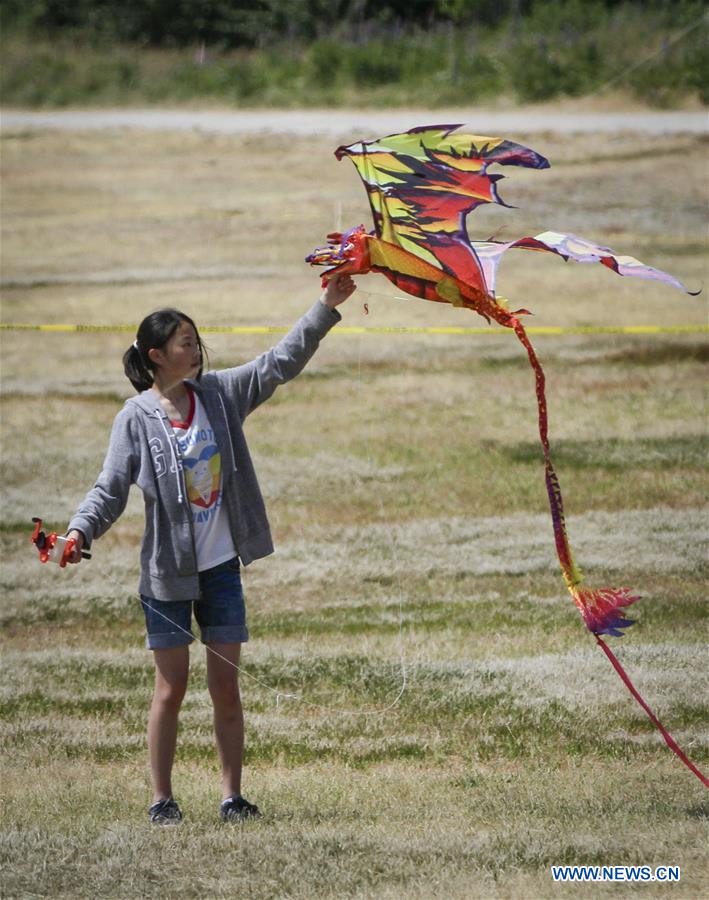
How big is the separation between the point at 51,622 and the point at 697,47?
15.8 metres

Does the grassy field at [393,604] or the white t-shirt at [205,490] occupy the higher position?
the white t-shirt at [205,490]

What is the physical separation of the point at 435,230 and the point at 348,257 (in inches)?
11.5

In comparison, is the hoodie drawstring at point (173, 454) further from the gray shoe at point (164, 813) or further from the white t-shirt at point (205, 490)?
the gray shoe at point (164, 813)

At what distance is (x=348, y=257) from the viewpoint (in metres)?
4.72

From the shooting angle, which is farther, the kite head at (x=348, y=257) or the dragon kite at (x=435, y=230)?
the kite head at (x=348, y=257)

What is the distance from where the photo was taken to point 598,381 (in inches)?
431

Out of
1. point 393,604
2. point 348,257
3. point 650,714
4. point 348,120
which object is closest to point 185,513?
point 348,257

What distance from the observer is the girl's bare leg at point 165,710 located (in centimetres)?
448

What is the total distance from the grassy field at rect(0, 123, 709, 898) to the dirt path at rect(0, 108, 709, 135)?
13.3ft

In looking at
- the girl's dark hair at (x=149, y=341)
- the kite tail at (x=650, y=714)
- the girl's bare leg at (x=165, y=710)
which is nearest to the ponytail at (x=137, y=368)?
the girl's dark hair at (x=149, y=341)

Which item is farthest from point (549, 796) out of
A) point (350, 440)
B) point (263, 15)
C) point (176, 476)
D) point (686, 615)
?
point (263, 15)

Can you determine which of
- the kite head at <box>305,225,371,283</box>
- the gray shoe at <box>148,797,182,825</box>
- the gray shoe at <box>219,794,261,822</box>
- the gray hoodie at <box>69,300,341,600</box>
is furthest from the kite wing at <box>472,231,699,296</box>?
the gray shoe at <box>148,797,182,825</box>

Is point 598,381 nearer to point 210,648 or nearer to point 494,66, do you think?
point 210,648

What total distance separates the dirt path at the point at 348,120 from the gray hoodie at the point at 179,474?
14758 mm
